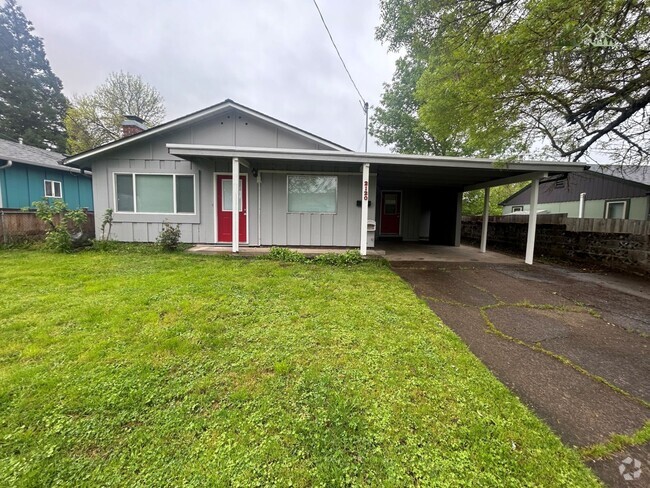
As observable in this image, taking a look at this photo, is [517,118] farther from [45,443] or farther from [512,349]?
[45,443]

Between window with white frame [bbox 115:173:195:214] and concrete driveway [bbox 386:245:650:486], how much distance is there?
19.3 feet

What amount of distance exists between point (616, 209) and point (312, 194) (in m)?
13.9

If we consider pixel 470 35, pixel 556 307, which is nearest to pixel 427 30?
pixel 470 35

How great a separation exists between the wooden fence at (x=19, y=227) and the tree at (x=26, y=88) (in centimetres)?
2478

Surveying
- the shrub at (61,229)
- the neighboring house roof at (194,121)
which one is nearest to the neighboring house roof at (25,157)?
the neighboring house roof at (194,121)

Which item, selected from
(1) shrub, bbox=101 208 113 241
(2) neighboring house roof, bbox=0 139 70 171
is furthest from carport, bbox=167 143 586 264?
(2) neighboring house roof, bbox=0 139 70 171

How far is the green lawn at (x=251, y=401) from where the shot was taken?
144cm

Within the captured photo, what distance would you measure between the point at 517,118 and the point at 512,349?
474 centimetres

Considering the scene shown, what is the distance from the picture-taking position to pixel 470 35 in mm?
4496

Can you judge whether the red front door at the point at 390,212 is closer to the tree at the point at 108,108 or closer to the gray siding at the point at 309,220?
the gray siding at the point at 309,220

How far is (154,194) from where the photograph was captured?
775 centimetres

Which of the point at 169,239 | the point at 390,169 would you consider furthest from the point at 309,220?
the point at 169,239

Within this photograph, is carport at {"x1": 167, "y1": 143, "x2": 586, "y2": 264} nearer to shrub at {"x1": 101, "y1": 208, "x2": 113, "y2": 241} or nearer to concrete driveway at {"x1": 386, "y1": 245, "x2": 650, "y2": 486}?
concrete driveway at {"x1": 386, "y1": 245, "x2": 650, "y2": 486}

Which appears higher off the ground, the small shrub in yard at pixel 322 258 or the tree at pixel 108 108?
the tree at pixel 108 108
